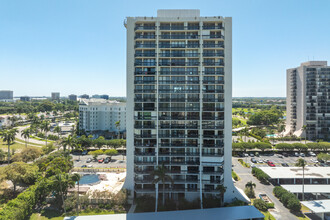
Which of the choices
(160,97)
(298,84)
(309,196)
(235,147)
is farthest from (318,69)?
(160,97)

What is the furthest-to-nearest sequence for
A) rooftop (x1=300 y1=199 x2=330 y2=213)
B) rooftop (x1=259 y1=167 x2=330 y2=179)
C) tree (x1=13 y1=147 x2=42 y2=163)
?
1. tree (x1=13 y1=147 x2=42 y2=163)
2. rooftop (x1=259 y1=167 x2=330 y2=179)
3. rooftop (x1=300 y1=199 x2=330 y2=213)

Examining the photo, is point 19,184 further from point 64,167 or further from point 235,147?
point 235,147

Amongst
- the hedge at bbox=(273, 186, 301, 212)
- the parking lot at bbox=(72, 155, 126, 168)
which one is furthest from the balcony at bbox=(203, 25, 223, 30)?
the parking lot at bbox=(72, 155, 126, 168)

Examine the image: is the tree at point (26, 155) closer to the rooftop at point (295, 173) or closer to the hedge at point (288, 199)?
the hedge at point (288, 199)

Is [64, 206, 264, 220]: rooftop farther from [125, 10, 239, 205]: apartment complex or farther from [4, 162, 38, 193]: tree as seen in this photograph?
[4, 162, 38, 193]: tree

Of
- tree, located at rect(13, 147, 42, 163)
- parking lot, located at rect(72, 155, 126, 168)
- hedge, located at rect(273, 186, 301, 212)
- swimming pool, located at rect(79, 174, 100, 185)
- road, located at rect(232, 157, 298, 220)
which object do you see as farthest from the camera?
parking lot, located at rect(72, 155, 126, 168)

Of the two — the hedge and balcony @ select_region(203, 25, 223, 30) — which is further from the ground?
balcony @ select_region(203, 25, 223, 30)

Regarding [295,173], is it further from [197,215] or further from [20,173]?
[20,173]
